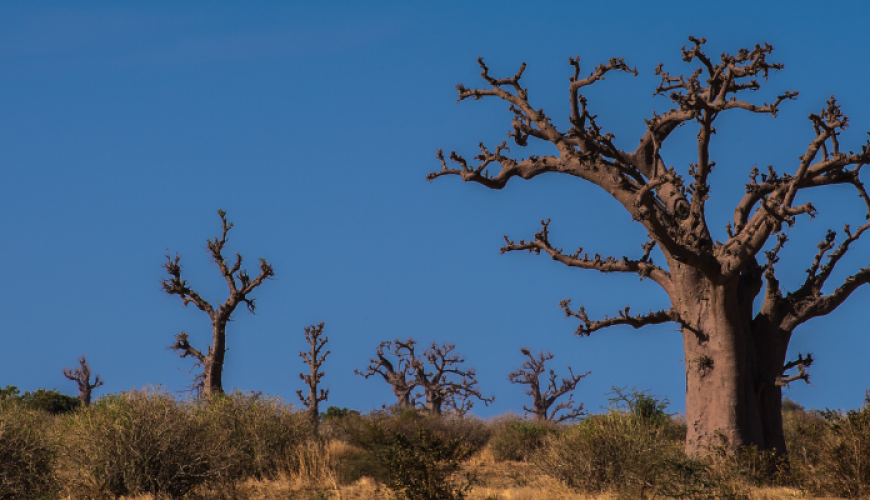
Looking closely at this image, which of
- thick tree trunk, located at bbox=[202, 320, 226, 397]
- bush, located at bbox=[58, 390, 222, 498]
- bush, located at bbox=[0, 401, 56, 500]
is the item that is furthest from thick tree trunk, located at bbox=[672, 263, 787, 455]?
thick tree trunk, located at bbox=[202, 320, 226, 397]

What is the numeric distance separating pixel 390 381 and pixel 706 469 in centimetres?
3163

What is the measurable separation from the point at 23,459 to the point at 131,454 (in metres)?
1.60

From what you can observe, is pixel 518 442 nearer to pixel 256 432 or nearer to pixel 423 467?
pixel 256 432

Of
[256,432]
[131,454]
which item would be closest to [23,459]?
[131,454]

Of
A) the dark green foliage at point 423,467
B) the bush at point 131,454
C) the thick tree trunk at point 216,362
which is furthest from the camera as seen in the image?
the thick tree trunk at point 216,362

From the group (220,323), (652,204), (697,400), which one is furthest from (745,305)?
(220,323)

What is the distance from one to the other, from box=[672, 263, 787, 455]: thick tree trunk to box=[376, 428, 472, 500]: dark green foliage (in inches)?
231

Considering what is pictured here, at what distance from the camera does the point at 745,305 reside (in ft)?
54.4

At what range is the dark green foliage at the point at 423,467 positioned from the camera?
1192 cm

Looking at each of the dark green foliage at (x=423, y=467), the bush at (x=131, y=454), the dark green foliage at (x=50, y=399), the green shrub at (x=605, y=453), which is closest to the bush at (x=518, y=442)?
the green shrub at (x=605, y=453)

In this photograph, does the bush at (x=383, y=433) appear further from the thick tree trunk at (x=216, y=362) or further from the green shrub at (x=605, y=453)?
the thick tree trunk at (x=216, y=362)

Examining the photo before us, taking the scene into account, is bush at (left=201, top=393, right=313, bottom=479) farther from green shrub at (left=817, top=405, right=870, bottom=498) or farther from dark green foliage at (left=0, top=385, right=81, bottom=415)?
dark green foliage at (left=0, top=385, right=81, bottom=415)

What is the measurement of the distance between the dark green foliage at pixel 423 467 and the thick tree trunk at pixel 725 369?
5859 mm

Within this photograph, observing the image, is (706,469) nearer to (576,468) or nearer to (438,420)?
(576,468)
